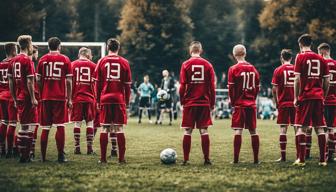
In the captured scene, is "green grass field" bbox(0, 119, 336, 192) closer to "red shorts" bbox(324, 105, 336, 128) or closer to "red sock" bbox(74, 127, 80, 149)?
"red sock" bbox(74, 127, 80, 149)

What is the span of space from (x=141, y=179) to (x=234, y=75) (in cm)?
345

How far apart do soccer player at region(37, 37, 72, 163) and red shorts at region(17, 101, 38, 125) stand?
18 cm

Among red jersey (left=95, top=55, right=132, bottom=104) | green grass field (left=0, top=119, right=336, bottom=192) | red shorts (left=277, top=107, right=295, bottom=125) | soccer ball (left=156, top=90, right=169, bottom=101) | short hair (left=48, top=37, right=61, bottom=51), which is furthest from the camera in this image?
soccer ball (left=156, top=90, right=169, bottom=101)

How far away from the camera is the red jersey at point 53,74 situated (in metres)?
10.6

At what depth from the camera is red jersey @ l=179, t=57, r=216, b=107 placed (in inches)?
415

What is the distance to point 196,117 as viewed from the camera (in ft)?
34.7

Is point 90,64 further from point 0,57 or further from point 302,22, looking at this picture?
point 302,22

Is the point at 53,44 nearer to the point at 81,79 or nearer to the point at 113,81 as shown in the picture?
the point at 113,81

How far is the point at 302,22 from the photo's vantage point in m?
49.8

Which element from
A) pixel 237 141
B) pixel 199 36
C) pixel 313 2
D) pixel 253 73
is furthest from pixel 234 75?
pixel 199 36

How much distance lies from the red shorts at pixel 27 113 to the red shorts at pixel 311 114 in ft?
17.7

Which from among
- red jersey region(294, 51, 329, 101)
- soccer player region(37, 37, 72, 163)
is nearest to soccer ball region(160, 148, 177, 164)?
soccer player region(37, 37, 72, 163)

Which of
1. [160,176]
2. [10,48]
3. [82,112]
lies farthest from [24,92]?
[160,176]

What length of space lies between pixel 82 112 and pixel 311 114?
5.69m
